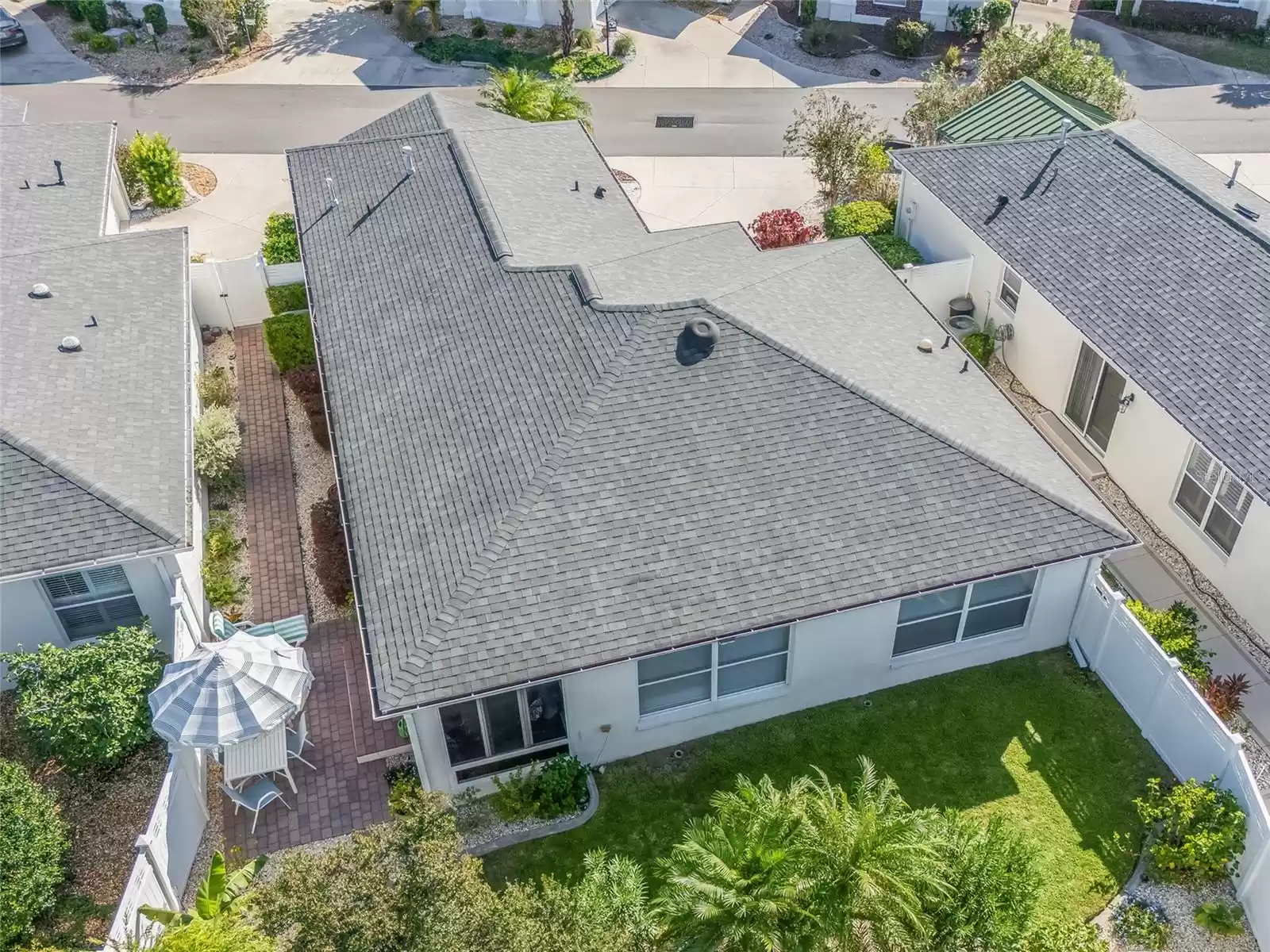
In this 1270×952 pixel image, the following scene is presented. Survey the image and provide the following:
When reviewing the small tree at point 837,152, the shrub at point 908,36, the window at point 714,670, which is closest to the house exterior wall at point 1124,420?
the small tree at point 837,152

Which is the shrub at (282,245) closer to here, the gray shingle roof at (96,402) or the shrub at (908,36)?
the gray shingle roof at (96,402)

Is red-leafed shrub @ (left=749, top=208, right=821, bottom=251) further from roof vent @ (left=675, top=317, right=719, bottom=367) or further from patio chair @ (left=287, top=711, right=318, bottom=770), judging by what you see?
patio chair @ (left=287, top=711, right=318, bottom=770)

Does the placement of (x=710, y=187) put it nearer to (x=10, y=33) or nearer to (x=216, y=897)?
(x=216, y=897)

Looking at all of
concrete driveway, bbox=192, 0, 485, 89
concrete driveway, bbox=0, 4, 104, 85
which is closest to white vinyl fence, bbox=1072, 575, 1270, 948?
concrete driveway, bbox=192, 0, 485, 89

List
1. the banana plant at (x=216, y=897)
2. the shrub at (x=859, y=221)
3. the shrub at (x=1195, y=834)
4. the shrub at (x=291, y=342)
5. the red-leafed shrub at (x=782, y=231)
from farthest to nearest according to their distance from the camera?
1. the red-leafed shrub at (x=782, y=231)
2. the shrub at (x=859, y=221)
3. the shrub at (x=291, y=342)
4. the shrub at (x=1195, y=834)
5. the banana plant at (x=216, y=897)

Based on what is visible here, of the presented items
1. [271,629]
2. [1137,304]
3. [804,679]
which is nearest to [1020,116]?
[1137,304]

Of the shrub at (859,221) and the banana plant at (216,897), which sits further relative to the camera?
the shrub at (859,221)
